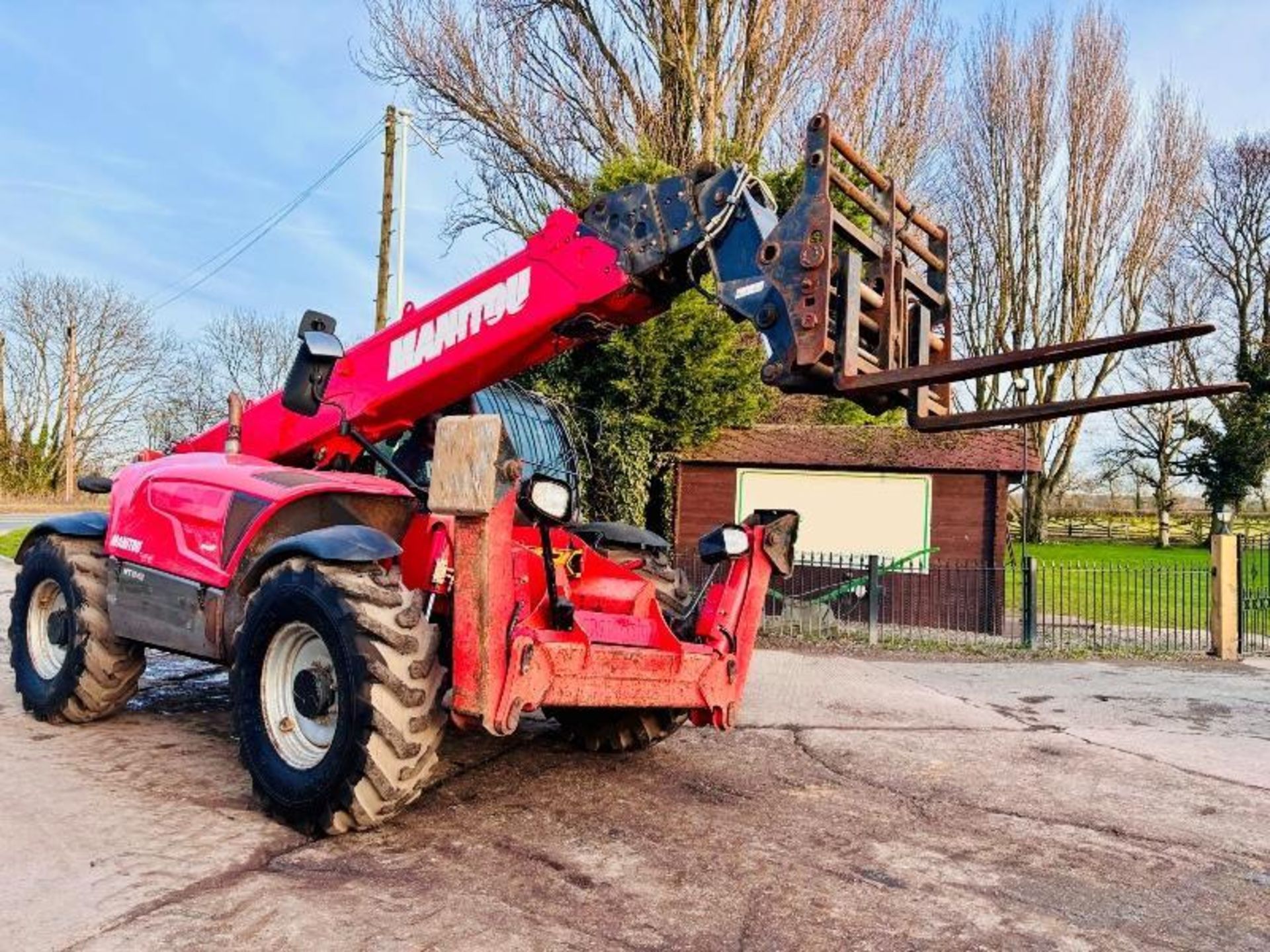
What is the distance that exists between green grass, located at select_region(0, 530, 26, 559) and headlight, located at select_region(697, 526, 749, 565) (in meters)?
15.4

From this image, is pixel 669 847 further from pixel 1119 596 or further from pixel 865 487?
pixel 1119 596

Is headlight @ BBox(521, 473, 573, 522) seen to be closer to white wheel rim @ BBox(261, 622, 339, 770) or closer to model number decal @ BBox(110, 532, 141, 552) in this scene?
white wheel rim @ BBox(261, 622, 339, 770)

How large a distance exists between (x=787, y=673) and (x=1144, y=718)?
291cm

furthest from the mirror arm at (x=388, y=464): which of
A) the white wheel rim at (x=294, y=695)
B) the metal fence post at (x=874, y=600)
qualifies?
the metal fence post at (x=874, y=600)

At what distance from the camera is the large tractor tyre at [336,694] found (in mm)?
3846

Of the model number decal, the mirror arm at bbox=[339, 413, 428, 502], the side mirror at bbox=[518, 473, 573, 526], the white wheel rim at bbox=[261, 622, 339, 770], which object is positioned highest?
Answer: the mirror arm at bbox=[339, 413, 428, 502]

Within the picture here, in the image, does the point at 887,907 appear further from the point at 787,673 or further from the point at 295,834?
the point at 787,673

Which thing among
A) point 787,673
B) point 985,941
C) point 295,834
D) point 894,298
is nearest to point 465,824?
point 295,834

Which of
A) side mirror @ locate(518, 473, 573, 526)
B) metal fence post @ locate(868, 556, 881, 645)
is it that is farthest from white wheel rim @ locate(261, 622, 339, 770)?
metal fence post @ locate(868, 556, 881, 645)

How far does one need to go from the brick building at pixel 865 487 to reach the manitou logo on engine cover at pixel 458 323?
11.2m

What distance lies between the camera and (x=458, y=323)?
523cm

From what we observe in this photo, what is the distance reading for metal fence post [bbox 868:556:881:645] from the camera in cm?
1296

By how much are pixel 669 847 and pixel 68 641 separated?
3.81 metres

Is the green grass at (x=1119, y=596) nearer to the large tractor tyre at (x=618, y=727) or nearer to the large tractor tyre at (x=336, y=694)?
the large tractor tyre at (x=618, y=727)
